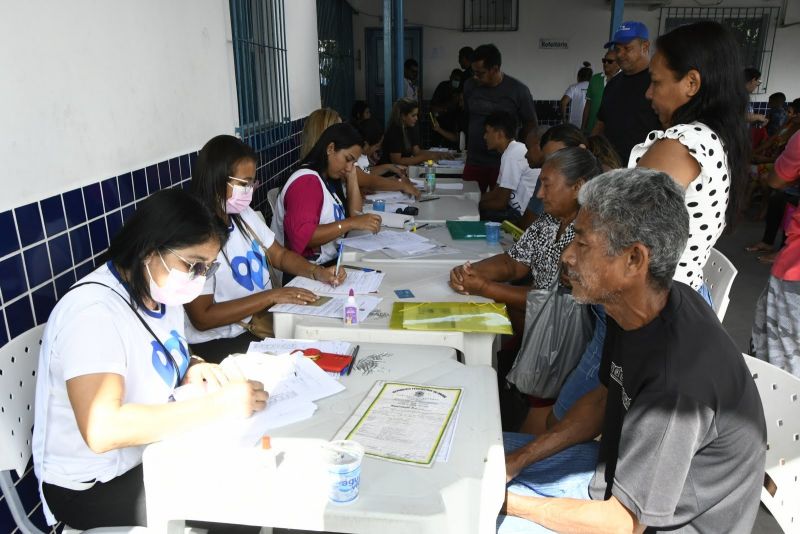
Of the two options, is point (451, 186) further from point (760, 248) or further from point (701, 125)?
point (760, 248)

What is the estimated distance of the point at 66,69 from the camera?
1.91 meters

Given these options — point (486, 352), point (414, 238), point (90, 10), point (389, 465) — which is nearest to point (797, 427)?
point (486, 352)

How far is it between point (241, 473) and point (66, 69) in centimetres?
145

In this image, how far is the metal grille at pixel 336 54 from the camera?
802cm

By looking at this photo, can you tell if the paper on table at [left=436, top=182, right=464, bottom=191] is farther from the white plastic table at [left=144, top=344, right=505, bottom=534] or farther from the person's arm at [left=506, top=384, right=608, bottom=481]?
the white plastic table at [left=144, top=344, right=505, bottom=534]

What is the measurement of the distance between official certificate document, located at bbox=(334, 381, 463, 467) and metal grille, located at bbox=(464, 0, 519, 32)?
9972 mm

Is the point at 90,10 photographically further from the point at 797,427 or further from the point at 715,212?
the point at 797,427

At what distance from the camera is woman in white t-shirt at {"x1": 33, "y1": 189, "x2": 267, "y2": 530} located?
1354 mm

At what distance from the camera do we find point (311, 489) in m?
1.21

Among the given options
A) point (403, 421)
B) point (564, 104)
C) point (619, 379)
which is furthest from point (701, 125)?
point (564, 104)

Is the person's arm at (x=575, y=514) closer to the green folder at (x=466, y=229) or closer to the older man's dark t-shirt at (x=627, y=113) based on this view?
the green folder at (x=466, y=229)

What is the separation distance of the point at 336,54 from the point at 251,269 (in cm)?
727

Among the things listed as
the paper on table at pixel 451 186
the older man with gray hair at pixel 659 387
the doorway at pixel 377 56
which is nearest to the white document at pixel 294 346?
the older man with gray hair at pixel 659 387

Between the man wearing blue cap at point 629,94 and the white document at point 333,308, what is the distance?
182 centimetres
